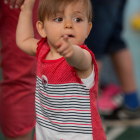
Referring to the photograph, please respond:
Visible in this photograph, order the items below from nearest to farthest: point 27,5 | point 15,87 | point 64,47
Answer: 1. point 64,47
2. point 27,5
3. point 15,87

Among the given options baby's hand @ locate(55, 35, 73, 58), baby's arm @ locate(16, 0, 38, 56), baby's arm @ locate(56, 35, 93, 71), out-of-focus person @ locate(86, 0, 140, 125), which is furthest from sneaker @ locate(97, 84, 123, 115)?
baby's hand @ locate(55, 35, 73, 58)

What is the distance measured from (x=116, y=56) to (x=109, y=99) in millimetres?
428

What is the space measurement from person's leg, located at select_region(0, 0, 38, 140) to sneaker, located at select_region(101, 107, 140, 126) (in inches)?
33.2

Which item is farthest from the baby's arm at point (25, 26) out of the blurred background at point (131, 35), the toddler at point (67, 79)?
the blurred background at point (131, 35)

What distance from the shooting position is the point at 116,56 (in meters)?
2.00

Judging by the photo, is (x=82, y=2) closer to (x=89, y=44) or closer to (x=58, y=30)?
(x=58, y=30)

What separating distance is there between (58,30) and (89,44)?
92cm

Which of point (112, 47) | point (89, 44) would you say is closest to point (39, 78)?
point (89, 44)

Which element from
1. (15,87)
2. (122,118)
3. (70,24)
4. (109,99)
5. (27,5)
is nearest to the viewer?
(70,24)

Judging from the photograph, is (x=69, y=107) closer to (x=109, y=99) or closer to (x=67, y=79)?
(x=67, y=79)

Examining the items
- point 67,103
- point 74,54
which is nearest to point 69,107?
point 67,103

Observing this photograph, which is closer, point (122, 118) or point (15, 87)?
point (15, 87)

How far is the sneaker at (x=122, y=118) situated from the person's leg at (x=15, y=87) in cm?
84

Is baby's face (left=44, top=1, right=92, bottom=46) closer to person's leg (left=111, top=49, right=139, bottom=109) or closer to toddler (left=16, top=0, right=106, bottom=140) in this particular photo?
toddler (left=16, top=0, right=106, bottom=140)
